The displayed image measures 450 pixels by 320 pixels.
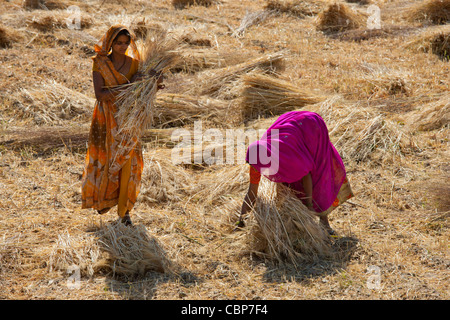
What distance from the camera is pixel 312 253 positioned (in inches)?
118

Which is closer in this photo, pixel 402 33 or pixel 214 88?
pixel 214 88

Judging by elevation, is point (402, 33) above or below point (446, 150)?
above

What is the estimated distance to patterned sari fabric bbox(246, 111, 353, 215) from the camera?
9.41 ft

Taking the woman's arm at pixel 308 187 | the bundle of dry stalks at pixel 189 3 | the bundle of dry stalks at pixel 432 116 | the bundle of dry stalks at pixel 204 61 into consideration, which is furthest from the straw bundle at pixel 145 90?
the bundle of dry stalks at pixel 189 3

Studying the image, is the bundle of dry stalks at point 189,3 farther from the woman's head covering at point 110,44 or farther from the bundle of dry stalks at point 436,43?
the woman's head covering at point 110,44

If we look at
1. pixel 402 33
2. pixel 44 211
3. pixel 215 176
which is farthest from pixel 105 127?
pixel 402 33

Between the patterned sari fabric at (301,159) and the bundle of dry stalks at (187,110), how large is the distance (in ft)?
7.39

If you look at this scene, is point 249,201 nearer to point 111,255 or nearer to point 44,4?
point 111,255

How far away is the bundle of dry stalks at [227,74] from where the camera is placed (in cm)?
580

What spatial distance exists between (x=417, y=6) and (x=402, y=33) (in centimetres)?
107

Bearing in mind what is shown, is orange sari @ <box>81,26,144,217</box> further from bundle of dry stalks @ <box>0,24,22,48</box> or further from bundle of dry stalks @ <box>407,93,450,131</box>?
bundle of dry stalks @ <box>0,24,22,48</box>

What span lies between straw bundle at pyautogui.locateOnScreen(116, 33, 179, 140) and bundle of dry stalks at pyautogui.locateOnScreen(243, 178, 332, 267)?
0.93 metres

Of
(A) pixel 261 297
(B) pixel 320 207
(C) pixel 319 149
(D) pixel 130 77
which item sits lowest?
(A) pixel 261 297

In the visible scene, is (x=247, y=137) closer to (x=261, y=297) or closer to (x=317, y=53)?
(x=261, y=297)
